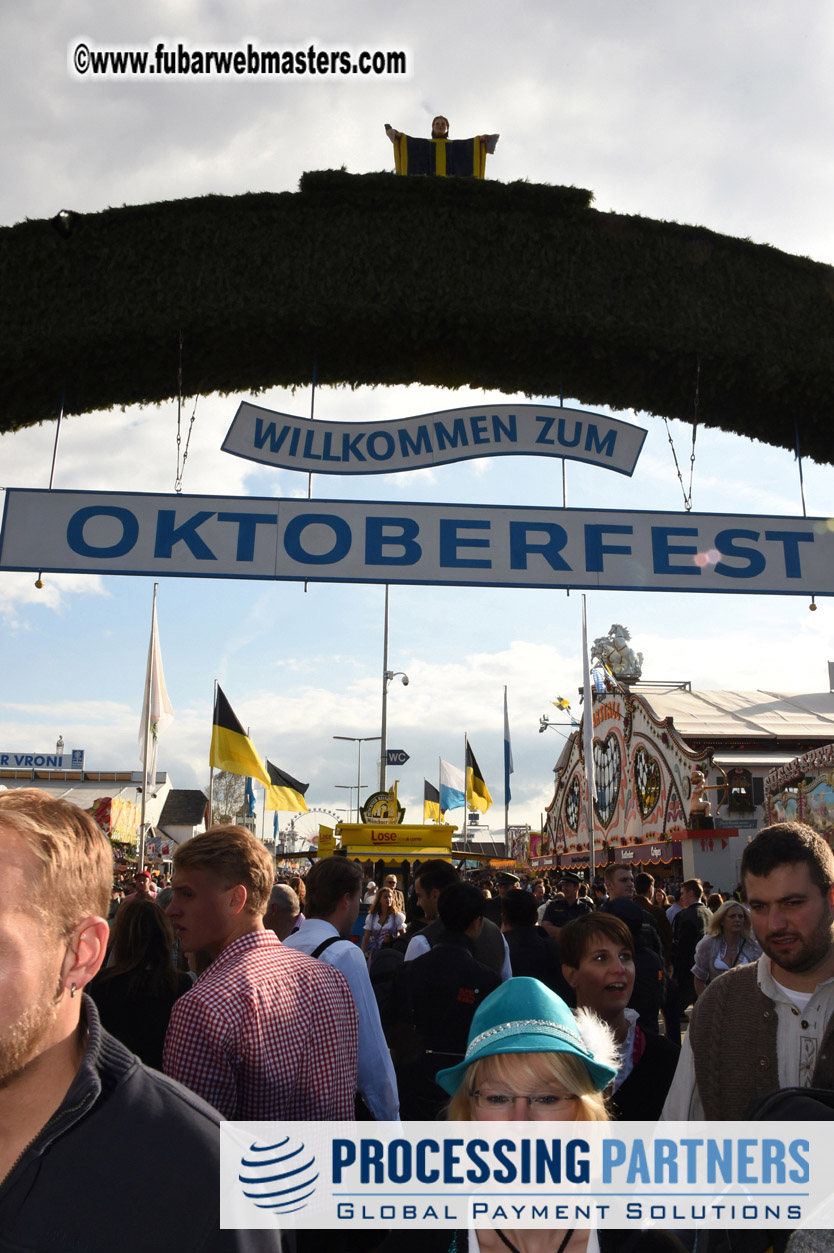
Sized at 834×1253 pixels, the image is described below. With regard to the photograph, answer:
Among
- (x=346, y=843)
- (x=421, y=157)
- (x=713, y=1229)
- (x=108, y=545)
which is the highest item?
(x=421, y=157)

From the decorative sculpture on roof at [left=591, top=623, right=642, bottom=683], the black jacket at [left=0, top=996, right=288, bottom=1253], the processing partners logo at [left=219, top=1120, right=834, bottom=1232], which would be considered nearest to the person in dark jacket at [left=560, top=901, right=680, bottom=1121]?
the processing partners logo at [left=219, top=1120, right=834, bottom=1232]

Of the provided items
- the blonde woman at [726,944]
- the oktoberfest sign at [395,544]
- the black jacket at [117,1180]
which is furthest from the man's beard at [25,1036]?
the blonde woman at [726,944]

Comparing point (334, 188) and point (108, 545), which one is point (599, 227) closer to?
point (334, 188)

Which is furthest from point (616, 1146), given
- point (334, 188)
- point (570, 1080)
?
point (334, 188)

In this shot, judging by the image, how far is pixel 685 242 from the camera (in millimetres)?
6473

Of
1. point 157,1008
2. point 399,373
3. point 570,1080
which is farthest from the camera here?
point 399,373

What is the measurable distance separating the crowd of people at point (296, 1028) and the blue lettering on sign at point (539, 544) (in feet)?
7.78

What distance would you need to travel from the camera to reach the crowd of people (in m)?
1.48

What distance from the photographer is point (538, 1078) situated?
2010 mm

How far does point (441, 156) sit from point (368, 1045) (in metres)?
6.15

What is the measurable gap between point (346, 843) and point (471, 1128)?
15765mm

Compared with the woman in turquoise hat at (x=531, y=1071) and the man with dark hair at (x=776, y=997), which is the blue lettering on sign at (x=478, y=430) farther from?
the woman in turquoise hat at (x=531, y=1071)

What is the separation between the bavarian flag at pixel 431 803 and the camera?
27828 millimetres

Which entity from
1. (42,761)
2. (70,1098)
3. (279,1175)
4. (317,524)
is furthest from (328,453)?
(42,761)
